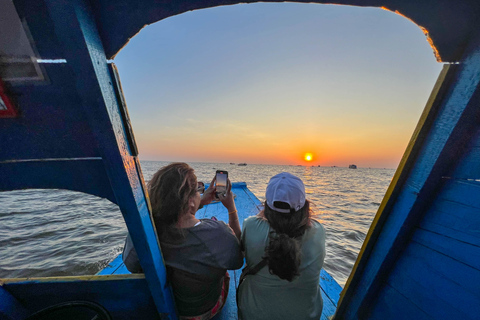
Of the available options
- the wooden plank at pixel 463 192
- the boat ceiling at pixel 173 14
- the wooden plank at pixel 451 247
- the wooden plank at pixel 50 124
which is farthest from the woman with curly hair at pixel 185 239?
the wooden plank at pixel 463 192

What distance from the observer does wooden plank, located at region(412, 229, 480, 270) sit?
2.81 feet

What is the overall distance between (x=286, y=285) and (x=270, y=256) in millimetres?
291

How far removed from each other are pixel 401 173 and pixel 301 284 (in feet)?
3.26

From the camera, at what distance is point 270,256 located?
125 centimetres

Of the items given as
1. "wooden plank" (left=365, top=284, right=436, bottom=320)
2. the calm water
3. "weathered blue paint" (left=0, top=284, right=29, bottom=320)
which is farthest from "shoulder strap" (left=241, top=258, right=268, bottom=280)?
"weathered blue paint" (left=0, top=284, right=29, bottom=320)

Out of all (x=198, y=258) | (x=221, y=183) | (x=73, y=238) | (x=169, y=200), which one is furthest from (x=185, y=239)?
(x=73, y=238)

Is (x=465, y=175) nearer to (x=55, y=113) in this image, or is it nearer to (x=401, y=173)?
(x=401, y=173)

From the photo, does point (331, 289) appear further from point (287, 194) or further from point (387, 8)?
point (387, 8)

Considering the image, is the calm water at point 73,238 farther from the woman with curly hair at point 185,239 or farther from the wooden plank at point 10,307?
the wooden plank at point 10,307

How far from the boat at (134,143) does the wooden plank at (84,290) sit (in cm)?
28

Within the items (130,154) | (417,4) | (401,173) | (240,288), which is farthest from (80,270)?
(417,4)

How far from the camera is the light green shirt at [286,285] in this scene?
1320 millimetres

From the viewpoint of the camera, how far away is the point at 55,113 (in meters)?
0.76

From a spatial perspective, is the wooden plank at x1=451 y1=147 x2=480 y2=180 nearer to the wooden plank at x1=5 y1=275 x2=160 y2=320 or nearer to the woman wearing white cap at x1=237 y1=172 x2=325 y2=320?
the woman wearing white cap at x1=237 y1=172 x2=325 y2=320
